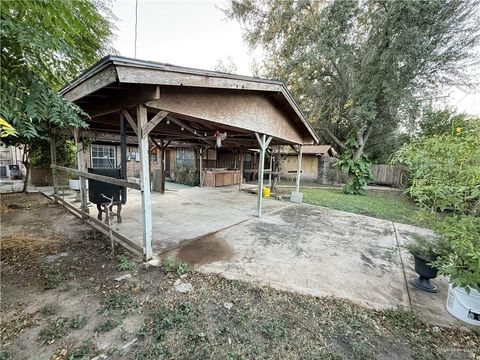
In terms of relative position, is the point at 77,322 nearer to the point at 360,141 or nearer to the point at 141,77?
the point at 141,77

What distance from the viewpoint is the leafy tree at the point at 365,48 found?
356 inches

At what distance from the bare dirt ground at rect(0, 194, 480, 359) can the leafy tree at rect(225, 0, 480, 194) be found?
1091 cm

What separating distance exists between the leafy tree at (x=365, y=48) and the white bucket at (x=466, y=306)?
1022 centimetres

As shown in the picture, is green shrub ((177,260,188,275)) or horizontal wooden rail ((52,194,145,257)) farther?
horizontal wooden rail ((52,194,145,257))

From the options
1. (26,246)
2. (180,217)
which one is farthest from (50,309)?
(180,217)

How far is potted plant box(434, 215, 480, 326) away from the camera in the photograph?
6.61 ft

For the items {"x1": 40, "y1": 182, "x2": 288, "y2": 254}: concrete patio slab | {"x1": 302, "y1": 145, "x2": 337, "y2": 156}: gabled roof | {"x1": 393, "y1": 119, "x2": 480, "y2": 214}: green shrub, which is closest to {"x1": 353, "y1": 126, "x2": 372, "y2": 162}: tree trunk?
{"x1": 302, "y1": 145, "x2": 337, "y2": 156}: gabled roof

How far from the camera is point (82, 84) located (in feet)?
10.3

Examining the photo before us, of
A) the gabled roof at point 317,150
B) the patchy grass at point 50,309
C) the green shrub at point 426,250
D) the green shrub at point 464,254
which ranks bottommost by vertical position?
the patchy grass at point 50,309

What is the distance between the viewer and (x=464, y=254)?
2.09 m

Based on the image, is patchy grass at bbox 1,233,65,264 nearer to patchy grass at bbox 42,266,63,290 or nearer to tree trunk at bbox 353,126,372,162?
patchy grass at bbox 42,266,63,290

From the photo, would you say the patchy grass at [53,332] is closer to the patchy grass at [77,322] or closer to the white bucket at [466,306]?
the patchy grass at [77,322]

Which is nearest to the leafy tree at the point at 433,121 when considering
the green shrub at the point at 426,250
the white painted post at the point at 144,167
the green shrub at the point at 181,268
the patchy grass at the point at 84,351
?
the green shrub at the point at 426,250

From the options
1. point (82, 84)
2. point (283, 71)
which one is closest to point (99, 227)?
point (82, 84)
